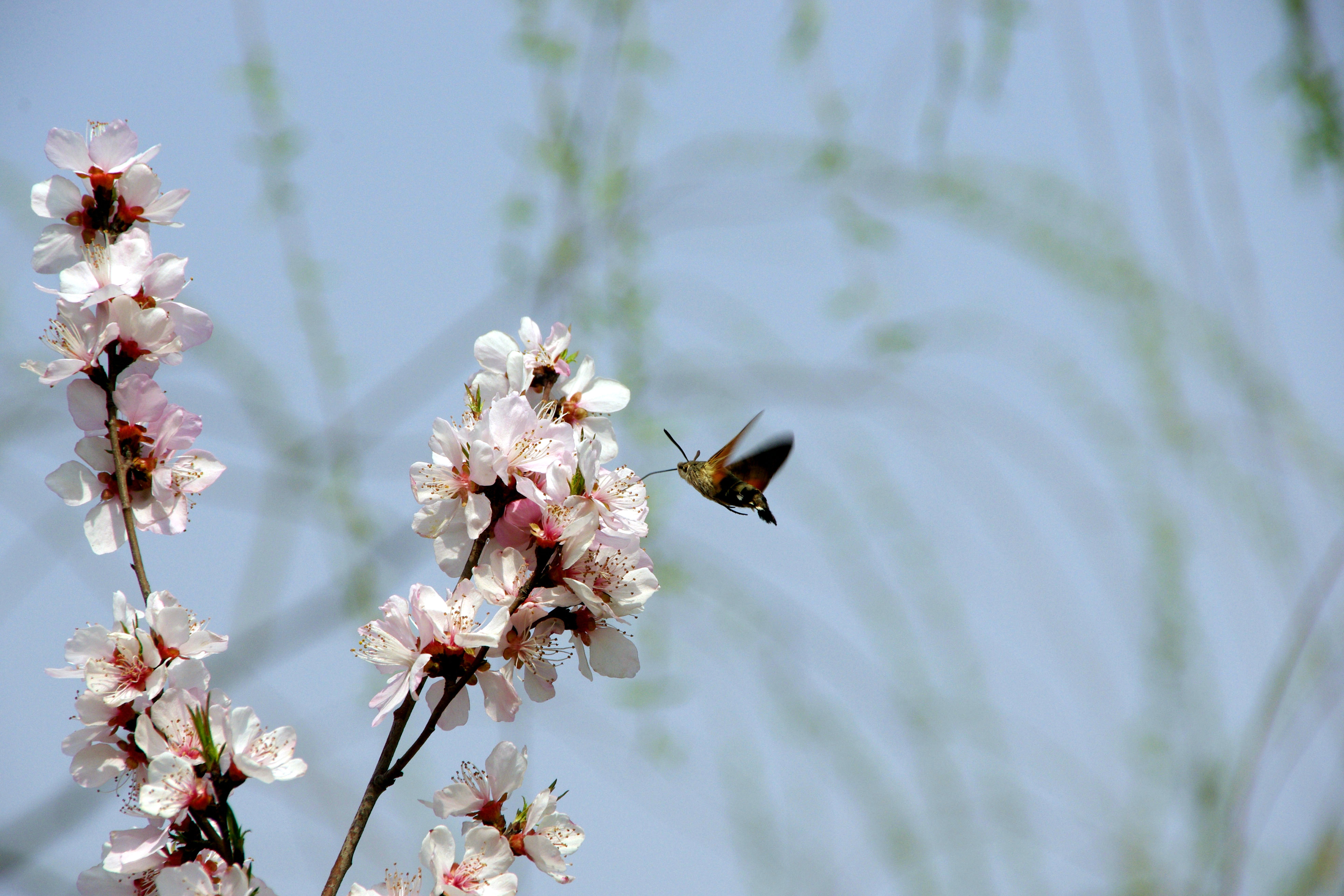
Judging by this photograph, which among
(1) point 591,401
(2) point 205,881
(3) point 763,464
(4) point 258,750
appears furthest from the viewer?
(3) point 763,464

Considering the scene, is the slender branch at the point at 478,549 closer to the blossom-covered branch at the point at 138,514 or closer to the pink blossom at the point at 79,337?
the blossom-covered branch at the point at 138,514

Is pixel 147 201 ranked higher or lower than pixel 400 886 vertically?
higher

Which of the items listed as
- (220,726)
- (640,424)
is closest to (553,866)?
(220,726)

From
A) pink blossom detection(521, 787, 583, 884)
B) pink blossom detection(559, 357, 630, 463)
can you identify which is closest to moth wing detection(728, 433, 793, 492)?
pink blossom detection(559, 357, 630, 463)

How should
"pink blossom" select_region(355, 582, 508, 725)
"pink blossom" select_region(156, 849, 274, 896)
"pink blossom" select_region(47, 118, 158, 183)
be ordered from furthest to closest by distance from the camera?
"pink blossom" select_region(47, 118, 158, 183), "pink blossom" select_region(355, 582, 508, 725), "pink blossom" select_region(156, 849, 274, 896)

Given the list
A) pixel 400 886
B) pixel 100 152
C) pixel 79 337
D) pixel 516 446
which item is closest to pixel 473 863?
pixel 400 886

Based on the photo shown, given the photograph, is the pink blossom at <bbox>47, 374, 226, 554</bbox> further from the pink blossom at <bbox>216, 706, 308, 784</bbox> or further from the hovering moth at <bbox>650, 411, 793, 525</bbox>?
the hovering moth at <bbox>650, 411, 793, 525</bbox>

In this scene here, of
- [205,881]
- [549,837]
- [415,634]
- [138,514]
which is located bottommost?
[205,881]

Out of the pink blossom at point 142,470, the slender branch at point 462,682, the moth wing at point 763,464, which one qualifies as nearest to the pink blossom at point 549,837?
the slender branch at point 462,682

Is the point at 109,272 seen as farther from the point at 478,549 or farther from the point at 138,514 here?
the point at 478,549
